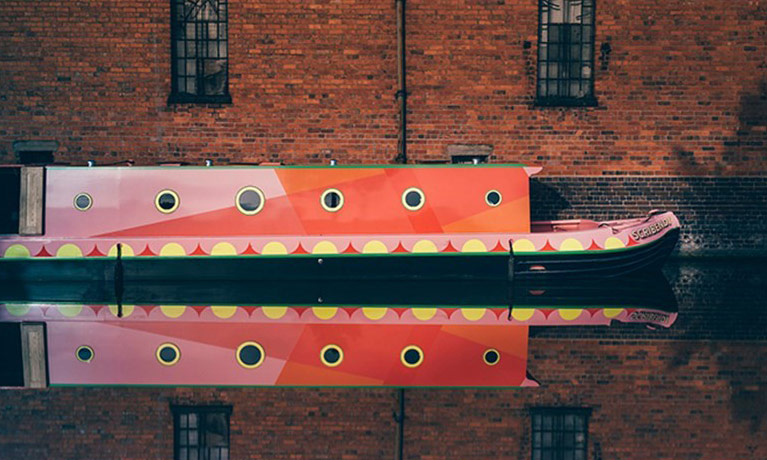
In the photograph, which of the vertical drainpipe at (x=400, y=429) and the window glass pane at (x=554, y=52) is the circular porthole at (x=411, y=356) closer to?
the vertical drainpipe at (x=400, y=429)

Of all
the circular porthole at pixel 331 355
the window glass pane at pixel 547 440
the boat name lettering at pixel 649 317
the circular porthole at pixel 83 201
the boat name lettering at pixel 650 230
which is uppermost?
the circular porthole at pixel 83 201

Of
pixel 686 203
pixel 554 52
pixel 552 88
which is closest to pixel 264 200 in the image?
Result: pixel 552 88

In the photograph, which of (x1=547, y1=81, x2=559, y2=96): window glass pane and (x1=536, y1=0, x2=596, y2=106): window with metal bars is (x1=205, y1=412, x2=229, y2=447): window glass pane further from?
(x1=547, y1=81, x2=559, y2=96): window glass pane

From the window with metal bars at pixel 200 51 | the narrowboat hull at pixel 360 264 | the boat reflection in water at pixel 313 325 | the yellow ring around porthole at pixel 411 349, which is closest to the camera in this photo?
the boat reflection in water at pixel 313 325

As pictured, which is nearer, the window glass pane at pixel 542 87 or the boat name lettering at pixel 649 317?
the boat name lettering at pixel 649 317

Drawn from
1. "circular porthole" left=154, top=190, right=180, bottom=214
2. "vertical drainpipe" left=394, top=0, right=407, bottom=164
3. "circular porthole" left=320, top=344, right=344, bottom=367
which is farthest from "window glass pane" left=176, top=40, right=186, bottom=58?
"circular porthole" left=320, top=344, right=344, bottom=367

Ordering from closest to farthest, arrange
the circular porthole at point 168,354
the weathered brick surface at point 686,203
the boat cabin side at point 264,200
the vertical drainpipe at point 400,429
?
the vertical drainpipe at point 400,429
the circular porthole at point 168,354
the boat cabin side at point 264,200
the weathered brick surface at point 686,203

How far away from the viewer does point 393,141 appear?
41.9 ft

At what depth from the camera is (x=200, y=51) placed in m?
12.8

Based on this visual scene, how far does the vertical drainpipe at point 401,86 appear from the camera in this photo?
12484 mm

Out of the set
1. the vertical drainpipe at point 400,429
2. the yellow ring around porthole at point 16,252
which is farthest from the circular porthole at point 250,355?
the yellow ring around porthole at point 16,252

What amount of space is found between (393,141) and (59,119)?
217 inches

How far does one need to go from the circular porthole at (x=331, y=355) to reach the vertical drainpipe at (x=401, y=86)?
229 inches

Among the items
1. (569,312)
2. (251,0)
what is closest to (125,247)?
(251,0)
